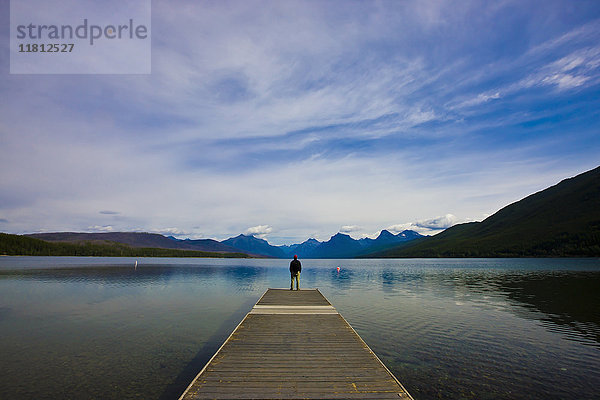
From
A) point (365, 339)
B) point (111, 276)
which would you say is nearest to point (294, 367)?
point (365, 339)

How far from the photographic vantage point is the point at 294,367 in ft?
38.4

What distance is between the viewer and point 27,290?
4372cm

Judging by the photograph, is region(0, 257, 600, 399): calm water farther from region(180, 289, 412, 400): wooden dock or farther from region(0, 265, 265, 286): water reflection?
region(0, 265, 265, 286): water reflection

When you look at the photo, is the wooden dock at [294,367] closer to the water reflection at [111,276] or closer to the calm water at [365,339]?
the calm water at [365,339]

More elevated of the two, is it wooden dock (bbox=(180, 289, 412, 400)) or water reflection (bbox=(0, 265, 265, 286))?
wooden dock (bbox=(180, 289, 412, 400))

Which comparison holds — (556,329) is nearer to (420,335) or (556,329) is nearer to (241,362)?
(420,335)

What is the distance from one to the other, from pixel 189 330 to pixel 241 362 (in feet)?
44.2

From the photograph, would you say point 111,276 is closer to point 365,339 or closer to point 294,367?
point 365,339

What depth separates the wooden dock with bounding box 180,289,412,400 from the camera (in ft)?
31.7

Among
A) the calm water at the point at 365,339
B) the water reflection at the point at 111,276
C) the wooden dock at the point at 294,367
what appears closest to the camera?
the wooden dock at the point at 294,367

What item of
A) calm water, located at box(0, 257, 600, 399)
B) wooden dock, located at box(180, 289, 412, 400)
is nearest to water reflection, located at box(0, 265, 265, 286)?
calm water, located at box(0, 257, 600, 399)

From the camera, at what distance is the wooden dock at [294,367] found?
31.7 feet

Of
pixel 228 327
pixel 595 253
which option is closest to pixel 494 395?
pixel 228 327

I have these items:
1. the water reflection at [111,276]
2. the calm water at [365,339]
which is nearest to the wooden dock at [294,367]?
the calm water at [365,339]
